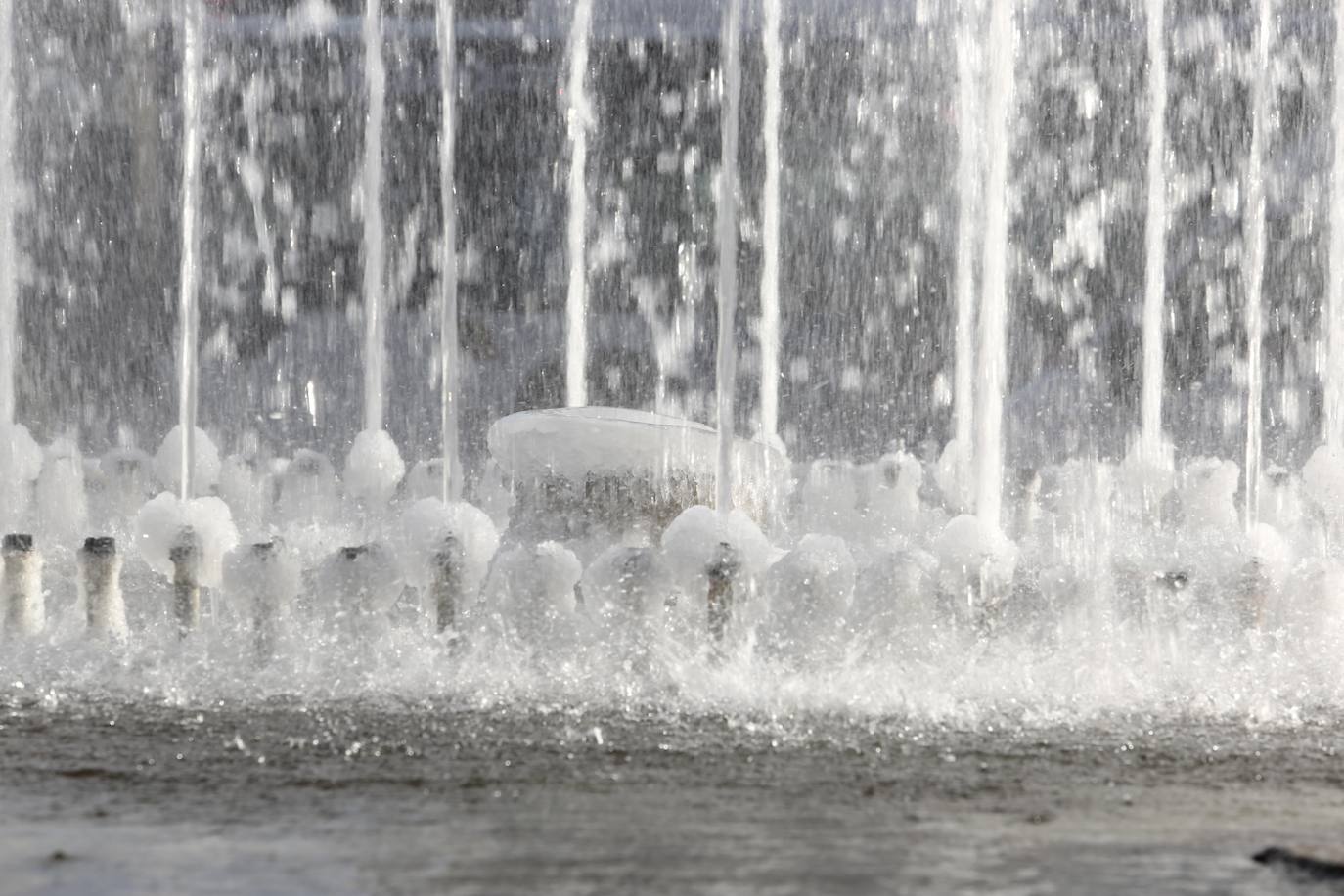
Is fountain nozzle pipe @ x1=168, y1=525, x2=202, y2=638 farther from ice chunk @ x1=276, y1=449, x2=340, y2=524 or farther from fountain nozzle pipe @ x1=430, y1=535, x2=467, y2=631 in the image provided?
ice chunk @ x1=276, y1=449, x2=340, y2=524

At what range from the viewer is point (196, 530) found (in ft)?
22.8

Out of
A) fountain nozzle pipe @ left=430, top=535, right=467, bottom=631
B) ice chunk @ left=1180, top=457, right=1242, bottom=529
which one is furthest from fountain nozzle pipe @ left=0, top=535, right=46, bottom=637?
ice chunk @ left=1180, top=457, right=1242, bottom=529

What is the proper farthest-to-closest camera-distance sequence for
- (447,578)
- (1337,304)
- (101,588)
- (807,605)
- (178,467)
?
(1337,304) < (178,467) < (101,588) < (447,578) < (807,605)

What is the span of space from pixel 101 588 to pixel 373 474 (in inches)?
167

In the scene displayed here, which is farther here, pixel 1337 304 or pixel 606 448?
pixel 1337 304

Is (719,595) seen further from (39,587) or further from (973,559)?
(39,587)

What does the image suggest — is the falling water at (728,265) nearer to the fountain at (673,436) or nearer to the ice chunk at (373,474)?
the fountain at (673,436)

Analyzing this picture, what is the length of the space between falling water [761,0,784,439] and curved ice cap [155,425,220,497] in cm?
342

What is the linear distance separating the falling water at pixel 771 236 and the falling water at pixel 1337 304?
451cm

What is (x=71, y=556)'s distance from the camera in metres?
9.69

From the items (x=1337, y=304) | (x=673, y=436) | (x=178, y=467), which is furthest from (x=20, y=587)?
(x=1337, y=304)

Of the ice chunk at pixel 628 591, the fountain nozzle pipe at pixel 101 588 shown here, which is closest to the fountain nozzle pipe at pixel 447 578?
the ice chunk at pixel 628 591

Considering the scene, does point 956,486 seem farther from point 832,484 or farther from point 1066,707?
point 1066,707

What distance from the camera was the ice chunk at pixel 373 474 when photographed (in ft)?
36.3
